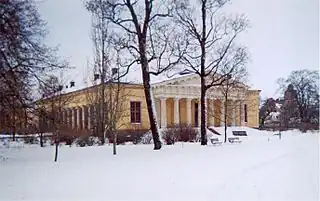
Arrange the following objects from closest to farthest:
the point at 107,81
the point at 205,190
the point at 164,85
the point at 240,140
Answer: the point at 205,190 < the point at 107,81 < the point at 240,140 < the point at 164,85

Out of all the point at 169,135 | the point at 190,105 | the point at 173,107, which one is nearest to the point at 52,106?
the point at 169,135

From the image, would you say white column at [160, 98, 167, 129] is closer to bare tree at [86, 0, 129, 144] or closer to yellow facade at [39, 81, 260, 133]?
yellow facade at [39, 81, 260, 133]

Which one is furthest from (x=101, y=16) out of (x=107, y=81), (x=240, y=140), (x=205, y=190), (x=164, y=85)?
(x=164, y=85)

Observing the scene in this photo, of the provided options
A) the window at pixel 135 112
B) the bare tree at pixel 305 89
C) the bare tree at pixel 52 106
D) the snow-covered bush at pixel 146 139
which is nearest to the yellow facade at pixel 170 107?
the window at pixel 135 112

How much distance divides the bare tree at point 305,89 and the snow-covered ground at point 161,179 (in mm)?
379

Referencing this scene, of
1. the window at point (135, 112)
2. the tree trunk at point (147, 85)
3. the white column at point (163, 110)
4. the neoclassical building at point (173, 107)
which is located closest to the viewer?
the neoclassical building at point (173, 107)

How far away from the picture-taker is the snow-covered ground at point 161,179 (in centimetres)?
266

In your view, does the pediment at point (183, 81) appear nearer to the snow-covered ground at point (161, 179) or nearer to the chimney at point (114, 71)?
the chimney at point (114, 71)

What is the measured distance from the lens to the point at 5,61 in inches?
128

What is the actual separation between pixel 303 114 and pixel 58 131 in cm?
253

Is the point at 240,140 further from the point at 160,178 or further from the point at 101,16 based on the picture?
the point at 160,178

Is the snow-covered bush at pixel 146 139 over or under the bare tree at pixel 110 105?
under

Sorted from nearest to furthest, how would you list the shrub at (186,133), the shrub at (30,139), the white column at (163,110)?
the shrub at (30,139) < the shrub at (186,133) < the white column at (163,110)

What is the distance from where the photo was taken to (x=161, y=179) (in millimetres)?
3195
